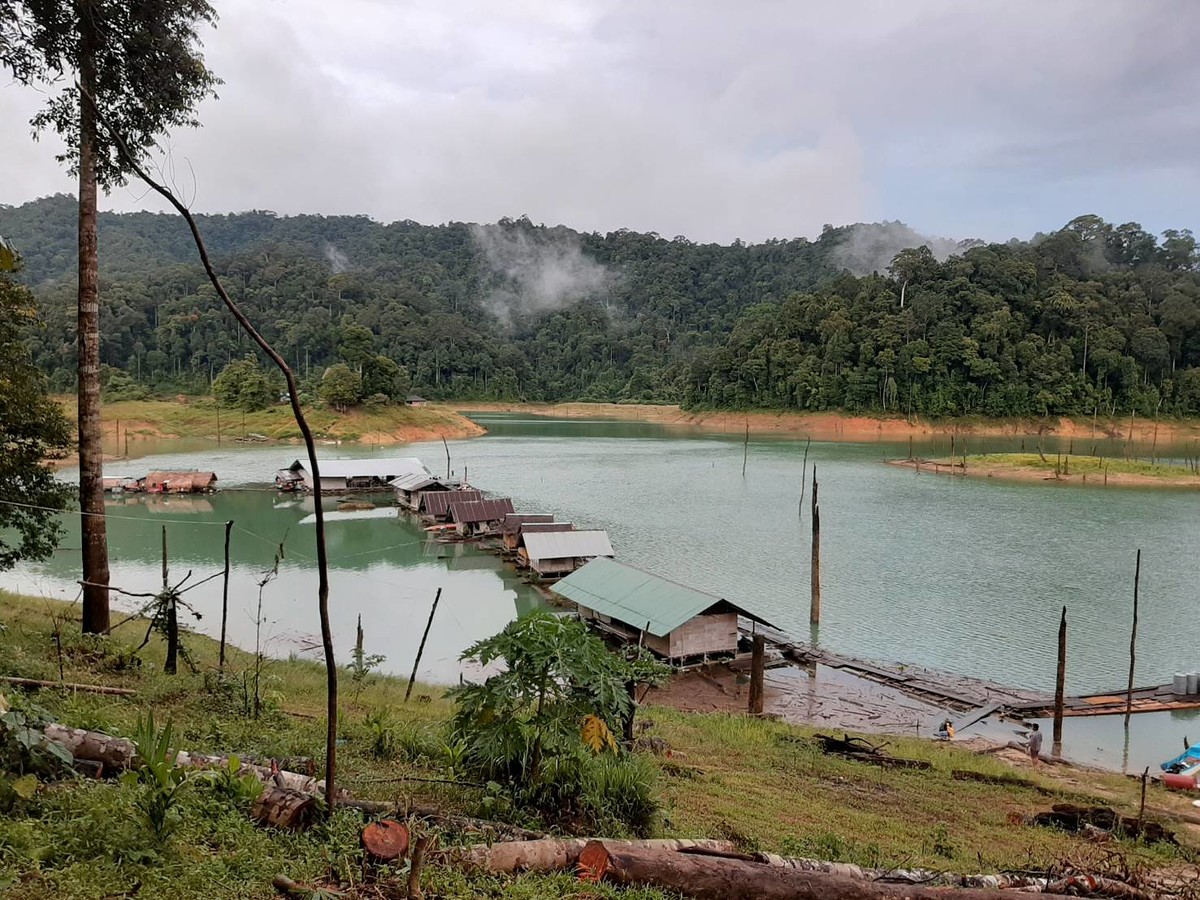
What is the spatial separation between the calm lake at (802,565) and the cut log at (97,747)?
9.16 metres

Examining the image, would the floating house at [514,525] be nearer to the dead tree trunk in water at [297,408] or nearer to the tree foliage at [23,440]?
the tree foliage at [23,440]

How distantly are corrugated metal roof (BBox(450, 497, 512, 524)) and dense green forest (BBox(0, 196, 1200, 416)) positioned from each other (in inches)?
1499

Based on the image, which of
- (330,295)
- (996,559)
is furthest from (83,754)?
(330,295)

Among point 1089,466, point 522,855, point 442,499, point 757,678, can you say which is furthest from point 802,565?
point 1089,466

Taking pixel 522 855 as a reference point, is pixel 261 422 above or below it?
above

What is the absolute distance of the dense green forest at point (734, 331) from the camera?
74312mm

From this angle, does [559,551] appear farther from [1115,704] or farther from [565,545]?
[1115,704]

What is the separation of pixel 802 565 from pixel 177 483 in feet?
105

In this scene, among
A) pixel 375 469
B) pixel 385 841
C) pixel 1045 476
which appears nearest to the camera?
pixel 385 841

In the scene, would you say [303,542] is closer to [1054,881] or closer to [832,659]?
[832,659]

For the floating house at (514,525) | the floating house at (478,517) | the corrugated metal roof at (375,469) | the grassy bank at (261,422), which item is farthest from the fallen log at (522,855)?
the grassy bank at (261,422)

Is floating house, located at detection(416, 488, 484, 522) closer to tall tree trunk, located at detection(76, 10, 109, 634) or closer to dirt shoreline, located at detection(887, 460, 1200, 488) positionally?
tall tree trunk, located at detection(76, 10, 109, 634)

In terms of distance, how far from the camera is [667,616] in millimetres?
16281

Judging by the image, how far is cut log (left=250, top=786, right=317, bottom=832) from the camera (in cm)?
405
